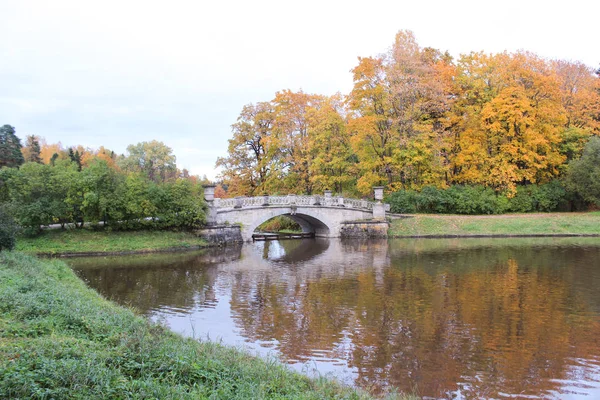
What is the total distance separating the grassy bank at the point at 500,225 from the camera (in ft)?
99.3

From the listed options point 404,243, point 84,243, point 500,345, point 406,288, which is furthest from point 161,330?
point 404,243

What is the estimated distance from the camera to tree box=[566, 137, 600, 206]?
3161 centimetres

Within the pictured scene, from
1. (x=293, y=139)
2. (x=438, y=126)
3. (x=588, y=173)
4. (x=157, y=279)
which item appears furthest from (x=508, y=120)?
(x=157, y=279)

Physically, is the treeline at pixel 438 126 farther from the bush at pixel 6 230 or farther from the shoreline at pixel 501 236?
the bush at pixel 6 230

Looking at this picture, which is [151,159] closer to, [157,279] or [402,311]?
[157,279]

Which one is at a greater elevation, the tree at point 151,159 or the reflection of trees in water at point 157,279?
the tree at point 151,159

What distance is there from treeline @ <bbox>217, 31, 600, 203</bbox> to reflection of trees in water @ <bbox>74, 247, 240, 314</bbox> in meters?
15.7

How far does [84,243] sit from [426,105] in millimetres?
26652

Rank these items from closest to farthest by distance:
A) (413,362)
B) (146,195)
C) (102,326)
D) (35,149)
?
(102,326) < (413,362) < (146,195) < (35,149)

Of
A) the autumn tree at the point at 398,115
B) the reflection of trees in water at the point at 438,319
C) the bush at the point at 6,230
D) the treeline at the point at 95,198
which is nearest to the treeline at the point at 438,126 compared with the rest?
the autumn tree at the point at 398,115

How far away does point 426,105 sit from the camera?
34.8m

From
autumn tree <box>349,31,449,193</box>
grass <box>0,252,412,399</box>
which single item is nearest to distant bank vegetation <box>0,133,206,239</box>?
autumn tree <box>349,31,449,193</box>

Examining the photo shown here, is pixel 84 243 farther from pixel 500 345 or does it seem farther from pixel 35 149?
pixel 35 149

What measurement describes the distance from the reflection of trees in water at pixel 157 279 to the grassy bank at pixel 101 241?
6.26 feet
